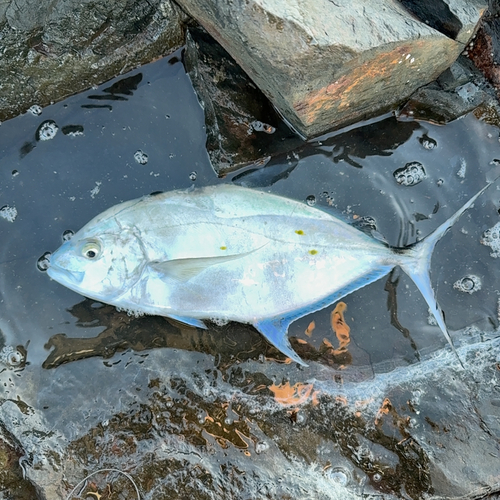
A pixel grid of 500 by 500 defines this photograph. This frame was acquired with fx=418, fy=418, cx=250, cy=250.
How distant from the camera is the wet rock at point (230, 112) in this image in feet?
8.02

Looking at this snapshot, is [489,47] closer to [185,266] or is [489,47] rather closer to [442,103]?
[442,103]

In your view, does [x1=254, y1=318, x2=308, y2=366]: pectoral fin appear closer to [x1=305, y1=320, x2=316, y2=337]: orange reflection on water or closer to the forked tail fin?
[x1=305, y1=320, x2=316, y2=337]: orange reflection on water

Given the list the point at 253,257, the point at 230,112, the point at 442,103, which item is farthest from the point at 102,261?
the point at 442,103

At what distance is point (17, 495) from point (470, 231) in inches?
125

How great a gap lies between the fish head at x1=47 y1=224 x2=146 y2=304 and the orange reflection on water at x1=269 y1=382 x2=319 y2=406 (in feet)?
3.62

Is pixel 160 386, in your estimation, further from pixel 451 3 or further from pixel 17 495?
pixel 451 3

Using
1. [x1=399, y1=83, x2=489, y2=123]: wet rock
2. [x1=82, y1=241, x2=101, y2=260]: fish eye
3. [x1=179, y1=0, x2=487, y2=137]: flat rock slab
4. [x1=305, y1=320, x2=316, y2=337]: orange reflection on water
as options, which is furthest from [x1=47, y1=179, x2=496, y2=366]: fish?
[x1=399, y1=83, x2=489, y2=123]: wet rock

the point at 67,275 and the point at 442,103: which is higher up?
the point at 67,275

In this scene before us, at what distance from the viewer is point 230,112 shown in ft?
8.14

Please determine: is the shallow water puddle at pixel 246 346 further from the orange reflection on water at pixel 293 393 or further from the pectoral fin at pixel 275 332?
the pectoral fin at pixel 275 332

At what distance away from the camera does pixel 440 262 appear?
2662mm

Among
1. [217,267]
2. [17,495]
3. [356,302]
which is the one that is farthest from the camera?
[356,302]

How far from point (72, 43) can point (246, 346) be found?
203 cm

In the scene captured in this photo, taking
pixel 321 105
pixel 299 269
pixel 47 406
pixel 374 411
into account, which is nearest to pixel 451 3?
pixel 321 105
